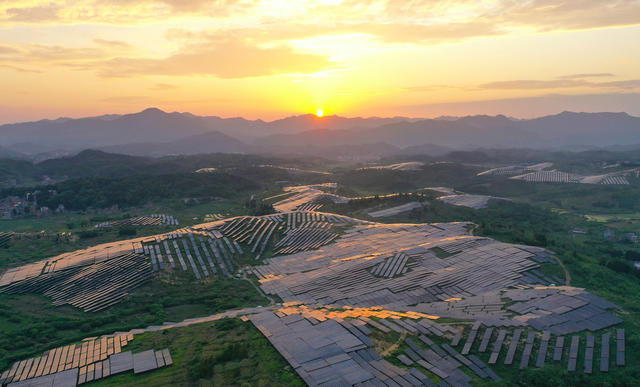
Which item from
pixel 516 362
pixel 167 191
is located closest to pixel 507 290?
pixel 516 362

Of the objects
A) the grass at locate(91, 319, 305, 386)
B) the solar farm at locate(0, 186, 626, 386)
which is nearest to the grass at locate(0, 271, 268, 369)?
the solar farm at locate(0, 186, 626, 386)

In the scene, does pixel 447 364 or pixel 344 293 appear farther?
pixel 344 293

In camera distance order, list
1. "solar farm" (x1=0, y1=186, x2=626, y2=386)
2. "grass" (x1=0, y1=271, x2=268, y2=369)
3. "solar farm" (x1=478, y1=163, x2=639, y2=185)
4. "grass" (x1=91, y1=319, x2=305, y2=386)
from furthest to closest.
→ "solar farm" (x1=478, y1=163, x2=639, y2=185) → "grass" (x1=0, y1=271, x2=268, y2=369) → "solar farm" (x1=0, y1=186, x2=626, y2=386) → "grass" (x1=91, y1=319, x2=305, y2=386)

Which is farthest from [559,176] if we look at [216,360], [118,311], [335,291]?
[216,360]

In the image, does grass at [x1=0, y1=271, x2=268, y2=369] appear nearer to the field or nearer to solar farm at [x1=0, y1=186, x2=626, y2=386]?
the field

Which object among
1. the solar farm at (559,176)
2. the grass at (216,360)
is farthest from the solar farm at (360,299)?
the solar farm at (559,176)

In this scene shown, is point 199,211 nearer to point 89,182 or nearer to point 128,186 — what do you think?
point 128,186

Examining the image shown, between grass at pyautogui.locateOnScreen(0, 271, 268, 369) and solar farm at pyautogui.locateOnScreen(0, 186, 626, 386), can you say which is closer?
solar farm at pyautogui.locateOnScreen(0, 186, 626, 386)
